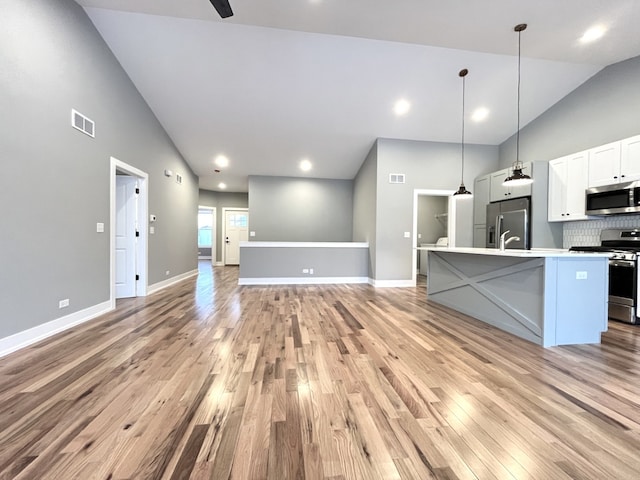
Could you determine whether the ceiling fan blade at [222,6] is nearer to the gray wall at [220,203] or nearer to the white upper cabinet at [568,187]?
the white upper cabinet at [568,187]

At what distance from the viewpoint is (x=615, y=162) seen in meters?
3.80

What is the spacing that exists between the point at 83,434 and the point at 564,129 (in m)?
7.21

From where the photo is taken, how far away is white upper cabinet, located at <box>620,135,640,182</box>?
3.55 m

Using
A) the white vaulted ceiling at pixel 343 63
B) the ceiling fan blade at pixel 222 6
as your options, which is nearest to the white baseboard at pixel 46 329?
the ceiling fan blade at pixel 222 6

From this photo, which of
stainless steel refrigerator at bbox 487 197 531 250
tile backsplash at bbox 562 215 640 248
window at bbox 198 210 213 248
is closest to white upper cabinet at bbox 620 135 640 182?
tile backsplash at bbox 562 215 640 248

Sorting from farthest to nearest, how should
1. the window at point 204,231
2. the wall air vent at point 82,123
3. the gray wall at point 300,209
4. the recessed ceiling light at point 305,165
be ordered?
the window at point 204,231 → the gray wall at point 300,209 → the recessed ceiling light at point 305,165 → the wall air vent at point 82,123

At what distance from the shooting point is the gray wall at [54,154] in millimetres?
2426

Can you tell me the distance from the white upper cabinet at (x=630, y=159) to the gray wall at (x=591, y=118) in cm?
43

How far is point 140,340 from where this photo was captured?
268 cm

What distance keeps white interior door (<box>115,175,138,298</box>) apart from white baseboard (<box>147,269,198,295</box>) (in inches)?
14.7

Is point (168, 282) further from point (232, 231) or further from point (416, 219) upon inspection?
point (416, 219)

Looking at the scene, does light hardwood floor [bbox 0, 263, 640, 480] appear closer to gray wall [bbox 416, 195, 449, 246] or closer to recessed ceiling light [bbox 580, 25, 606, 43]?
recessed ceiling light [bbox 580, 25, 606, 43]

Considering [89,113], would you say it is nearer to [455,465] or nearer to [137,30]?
[137,30]

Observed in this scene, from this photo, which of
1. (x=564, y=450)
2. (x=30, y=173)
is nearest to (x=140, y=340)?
(x=30, y=173)
